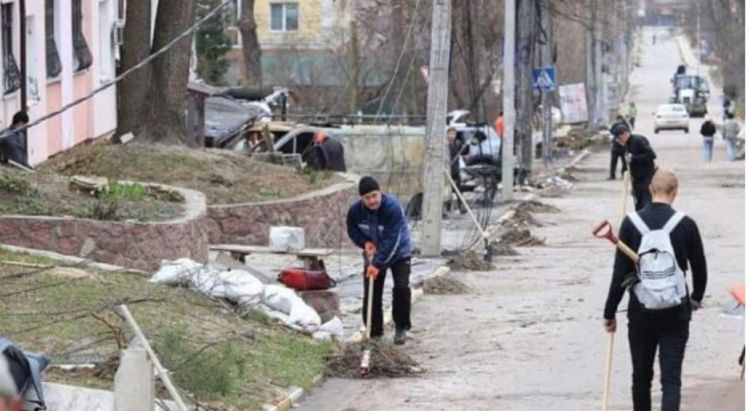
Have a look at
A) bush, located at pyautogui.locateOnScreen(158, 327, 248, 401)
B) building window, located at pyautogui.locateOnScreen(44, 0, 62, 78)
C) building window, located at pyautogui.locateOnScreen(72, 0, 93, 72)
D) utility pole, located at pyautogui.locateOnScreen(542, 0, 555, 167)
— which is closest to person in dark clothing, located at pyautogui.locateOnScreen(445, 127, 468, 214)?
building window, located at pyautogui.locateOnScreen(72, 0, 93, 72)

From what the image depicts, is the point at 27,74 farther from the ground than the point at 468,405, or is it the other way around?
the point at 27,74

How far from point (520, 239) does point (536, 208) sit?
8050 millimetres

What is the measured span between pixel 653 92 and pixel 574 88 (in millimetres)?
64590

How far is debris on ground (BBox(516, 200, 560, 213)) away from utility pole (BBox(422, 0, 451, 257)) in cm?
952

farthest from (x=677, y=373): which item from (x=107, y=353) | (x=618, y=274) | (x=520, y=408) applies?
(x=107, y=353)

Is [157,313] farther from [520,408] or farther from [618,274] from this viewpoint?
[618,274]

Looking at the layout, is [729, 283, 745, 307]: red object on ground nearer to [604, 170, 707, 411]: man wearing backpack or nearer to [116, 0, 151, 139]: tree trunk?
[604, 170, 707, 411]: man wearing backpack

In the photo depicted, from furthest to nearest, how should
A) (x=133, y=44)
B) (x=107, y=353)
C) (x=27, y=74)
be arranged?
(x=27, y=74), (x=133, y=44), (x=107, y=353)

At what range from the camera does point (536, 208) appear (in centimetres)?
3453

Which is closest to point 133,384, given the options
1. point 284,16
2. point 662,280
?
point 662,280

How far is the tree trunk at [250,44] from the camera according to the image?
2180 inches

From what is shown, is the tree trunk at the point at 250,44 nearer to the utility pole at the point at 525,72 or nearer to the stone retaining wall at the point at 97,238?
the utility pole at the point at 525,72

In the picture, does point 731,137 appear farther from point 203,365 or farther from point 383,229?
point 203,365

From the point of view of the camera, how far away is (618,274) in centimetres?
1052
